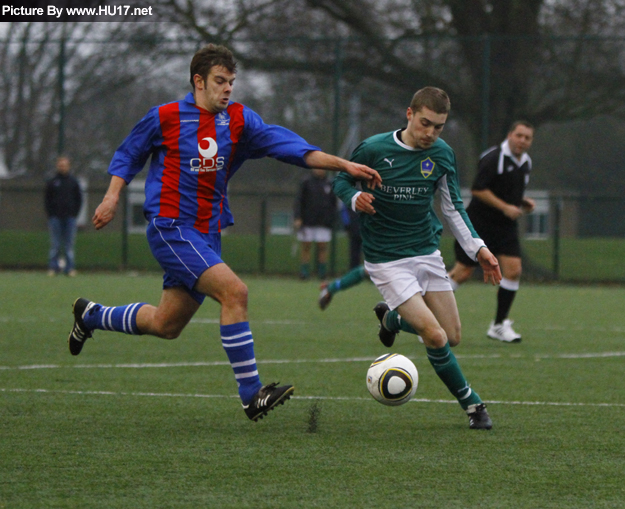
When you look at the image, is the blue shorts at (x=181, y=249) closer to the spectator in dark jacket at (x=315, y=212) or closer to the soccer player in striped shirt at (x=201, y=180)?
the soccer player in striped shirt at (x=201, y=180)

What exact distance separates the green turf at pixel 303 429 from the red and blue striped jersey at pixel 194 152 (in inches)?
42.8

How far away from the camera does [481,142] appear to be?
17.2 metres

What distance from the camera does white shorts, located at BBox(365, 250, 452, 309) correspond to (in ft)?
17.0

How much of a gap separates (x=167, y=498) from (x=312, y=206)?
1317cm

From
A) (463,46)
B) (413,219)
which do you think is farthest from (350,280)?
(463,46)

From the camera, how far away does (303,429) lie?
4746mm

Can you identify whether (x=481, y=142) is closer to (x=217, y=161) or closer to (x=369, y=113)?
(x=369, y=113)

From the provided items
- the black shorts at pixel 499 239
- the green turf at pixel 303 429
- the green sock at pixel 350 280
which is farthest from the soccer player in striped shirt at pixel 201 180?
the green sock at pixel 350 280

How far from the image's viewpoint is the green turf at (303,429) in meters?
3.55

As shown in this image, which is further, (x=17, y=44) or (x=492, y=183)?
(x=17, y=44)

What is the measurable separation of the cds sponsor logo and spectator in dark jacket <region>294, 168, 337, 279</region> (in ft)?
37.3

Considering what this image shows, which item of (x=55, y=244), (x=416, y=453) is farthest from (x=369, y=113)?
(x=416, y=453)

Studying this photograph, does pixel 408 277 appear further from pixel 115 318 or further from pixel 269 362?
pixel 269 362

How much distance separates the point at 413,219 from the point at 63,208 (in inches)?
488
